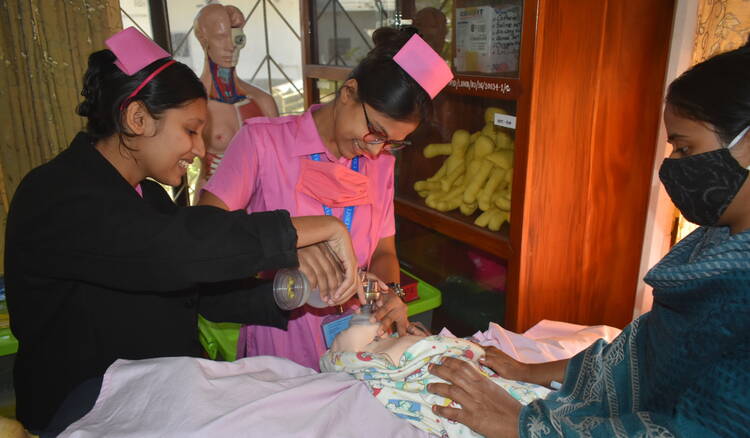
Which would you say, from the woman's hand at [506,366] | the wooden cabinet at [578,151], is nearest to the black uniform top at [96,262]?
the woman's hand at [506,366]

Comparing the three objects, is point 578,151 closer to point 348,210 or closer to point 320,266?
point 348,210

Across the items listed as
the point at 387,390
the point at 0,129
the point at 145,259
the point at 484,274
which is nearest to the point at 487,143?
the point at 484,274

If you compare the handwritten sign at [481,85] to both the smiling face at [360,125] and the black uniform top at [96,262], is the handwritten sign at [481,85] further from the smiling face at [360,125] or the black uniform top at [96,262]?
the black uniform top at [96,262]

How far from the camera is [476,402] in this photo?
1.27 m

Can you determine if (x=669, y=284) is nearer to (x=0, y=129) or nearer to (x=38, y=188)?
(x=38, y=188)

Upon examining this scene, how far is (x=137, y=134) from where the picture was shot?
4.05 feet

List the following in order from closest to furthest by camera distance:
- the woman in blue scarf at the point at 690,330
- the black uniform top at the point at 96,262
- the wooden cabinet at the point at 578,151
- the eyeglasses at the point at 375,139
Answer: the woman in blue scarf at the point at 690,330, the black uniform top at the point at 96,262, the eyeglasses at the point at 375,139, the wooden cabinet at the point at 578,151

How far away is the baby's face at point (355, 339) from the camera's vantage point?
1.51 metres

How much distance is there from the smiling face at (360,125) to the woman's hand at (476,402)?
660 millimetres

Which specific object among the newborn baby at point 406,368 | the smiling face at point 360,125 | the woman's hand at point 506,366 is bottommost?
the woman's hand at point 506,366

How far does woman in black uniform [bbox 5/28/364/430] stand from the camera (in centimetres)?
104

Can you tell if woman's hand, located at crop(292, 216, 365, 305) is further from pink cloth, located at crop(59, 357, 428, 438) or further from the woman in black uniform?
pink cloth, located at crop(59, 357, 428, 438)

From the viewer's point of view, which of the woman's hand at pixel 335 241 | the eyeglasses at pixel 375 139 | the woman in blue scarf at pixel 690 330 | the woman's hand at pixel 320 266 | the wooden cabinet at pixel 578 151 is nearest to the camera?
the woman in blue scarf at pixel 690 330

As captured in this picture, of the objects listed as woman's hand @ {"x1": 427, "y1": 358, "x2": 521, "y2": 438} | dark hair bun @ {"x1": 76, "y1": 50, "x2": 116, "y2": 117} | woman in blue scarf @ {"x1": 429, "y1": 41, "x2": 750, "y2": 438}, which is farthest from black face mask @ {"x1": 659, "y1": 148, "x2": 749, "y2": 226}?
dark hair bun @ {"x1": 76, "y1": 50, "x2": 116, "y2": 117}
